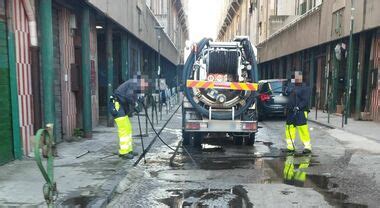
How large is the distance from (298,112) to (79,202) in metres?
5.94

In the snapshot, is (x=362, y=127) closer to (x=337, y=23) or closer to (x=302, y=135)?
(x=302, y=135)

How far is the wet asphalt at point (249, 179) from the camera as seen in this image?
602 centimetres

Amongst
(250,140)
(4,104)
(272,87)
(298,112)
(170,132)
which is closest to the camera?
(4,104)

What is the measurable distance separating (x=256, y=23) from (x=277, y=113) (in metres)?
28.0

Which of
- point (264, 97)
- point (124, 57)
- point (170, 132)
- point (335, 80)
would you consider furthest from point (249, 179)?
point (335, 80)

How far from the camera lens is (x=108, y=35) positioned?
568 inches

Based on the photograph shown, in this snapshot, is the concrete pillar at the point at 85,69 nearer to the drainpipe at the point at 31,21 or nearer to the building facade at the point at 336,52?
the drainpipe at the point at 31,21

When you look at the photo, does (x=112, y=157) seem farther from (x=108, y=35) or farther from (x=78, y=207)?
(x=108, y=35)

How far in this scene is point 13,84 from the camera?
25.8 ft

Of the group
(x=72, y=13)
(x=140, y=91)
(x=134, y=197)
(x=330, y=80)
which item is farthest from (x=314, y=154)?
(x=330, y=80)

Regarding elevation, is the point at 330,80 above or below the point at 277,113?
above

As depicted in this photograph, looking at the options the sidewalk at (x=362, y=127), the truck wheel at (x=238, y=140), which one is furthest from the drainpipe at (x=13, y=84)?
the sidewalk at (x=362, y=127)

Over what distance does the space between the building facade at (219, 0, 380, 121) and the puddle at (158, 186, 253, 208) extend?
10.8 meters

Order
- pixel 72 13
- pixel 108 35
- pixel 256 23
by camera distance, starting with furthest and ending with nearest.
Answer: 1. pixel 256 23
2. pixel 108 35
3. pixel 72 13
